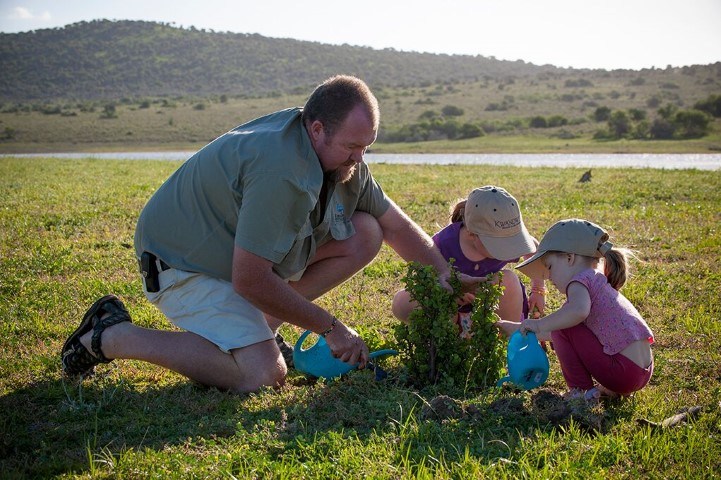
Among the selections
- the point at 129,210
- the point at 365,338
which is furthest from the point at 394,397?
the point at 129,210

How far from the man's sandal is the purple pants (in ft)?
8.76

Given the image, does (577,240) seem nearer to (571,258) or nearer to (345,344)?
(571,258)

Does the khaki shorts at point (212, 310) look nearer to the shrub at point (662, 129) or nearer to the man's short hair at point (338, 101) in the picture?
the man's short hair at point (338, 101)

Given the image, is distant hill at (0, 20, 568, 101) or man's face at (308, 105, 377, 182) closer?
man's face at (308, 105, 377, 182)

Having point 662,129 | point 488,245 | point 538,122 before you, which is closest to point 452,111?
point 538,122

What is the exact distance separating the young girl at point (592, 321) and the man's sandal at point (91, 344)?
2501mm

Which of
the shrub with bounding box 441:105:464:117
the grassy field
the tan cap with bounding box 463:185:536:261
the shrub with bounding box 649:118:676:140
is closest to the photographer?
the grassy field

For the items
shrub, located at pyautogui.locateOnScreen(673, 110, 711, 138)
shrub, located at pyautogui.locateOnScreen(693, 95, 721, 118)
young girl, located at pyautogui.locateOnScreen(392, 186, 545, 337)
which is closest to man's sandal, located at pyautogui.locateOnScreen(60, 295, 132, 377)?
young girl, located at pyautogui.locateOnScreen(392, 186, 545, 337)

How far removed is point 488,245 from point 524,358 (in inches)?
35.4

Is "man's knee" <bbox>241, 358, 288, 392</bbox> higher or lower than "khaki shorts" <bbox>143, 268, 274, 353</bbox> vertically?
lower

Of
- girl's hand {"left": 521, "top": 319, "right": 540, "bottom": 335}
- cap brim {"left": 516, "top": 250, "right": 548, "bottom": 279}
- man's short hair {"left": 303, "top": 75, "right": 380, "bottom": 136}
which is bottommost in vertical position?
girl's hand {"left": 521, "top": 319, "right": 540, "bottom": 335}

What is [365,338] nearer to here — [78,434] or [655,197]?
[78,434]

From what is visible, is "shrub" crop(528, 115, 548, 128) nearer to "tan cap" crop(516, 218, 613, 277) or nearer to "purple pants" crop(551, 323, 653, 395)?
"tan cap" crop(516, 218, 613, 277)

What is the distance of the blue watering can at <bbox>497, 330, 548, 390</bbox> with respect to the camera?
3.87m
